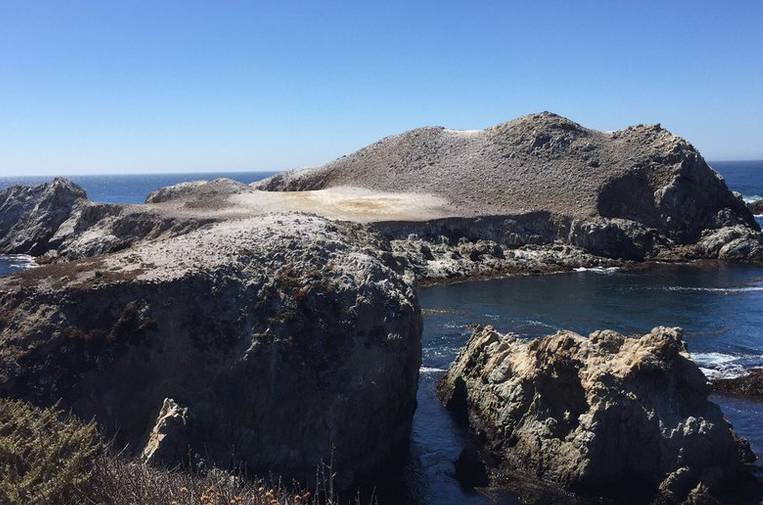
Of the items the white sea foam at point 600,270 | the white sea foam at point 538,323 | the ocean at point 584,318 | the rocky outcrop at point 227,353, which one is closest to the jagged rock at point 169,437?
the rocky outcrop at point 227,353

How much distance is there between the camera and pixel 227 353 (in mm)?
22562

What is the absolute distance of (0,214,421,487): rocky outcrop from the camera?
827 inches

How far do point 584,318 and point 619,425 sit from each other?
22.5 meters

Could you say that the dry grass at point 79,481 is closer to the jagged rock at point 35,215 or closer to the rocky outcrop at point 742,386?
the rocky outcrop at point 742,386

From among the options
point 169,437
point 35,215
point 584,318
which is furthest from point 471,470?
point 35,215

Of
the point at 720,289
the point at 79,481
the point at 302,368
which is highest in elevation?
the point at 79,481

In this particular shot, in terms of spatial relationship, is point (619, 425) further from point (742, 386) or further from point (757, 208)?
point (757, 208)

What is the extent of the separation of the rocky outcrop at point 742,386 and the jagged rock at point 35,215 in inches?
2501

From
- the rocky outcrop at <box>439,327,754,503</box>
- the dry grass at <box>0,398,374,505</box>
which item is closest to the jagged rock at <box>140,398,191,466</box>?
the dry grass at <box>0,398,374,505</box>

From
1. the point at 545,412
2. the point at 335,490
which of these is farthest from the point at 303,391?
the point at 545,412

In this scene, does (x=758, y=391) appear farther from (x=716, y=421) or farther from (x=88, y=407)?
(x=88, y=407)

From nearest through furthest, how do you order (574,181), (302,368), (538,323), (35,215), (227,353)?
(227,353) → (302,368) → (538,323) → (574,181) → (35,215)

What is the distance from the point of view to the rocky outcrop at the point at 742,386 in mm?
30375

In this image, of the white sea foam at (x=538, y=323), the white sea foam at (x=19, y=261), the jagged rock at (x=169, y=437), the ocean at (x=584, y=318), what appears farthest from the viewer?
the white sea foam at (x=19, y=261)
